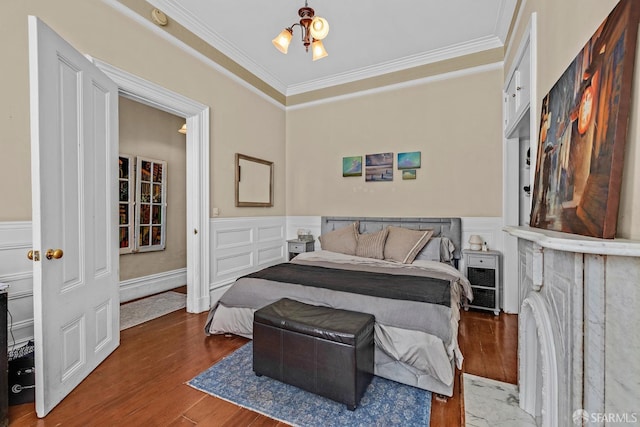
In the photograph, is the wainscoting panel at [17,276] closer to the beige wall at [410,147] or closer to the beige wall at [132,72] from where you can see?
the beige wall at [132,72]

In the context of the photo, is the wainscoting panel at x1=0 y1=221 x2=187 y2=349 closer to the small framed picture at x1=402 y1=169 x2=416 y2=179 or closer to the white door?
the white door

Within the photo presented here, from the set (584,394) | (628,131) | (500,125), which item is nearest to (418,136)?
(500,125)

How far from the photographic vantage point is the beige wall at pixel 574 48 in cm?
91

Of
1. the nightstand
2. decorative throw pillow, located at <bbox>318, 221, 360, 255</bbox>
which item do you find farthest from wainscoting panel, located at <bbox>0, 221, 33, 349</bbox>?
the nightstand

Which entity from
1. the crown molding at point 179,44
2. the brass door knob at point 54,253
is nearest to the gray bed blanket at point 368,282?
the brass door knob at point 54,253

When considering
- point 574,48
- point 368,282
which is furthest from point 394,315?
point 574,48

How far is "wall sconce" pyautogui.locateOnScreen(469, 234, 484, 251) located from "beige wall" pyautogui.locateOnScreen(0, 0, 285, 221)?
2.89 metres

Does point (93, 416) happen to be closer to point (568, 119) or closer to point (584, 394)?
point (584, 394)

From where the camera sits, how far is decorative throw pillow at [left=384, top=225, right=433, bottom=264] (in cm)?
331

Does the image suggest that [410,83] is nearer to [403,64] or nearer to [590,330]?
[403,64]

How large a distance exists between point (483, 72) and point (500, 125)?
72 centimetres

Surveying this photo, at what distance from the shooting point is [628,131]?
93 centimetres

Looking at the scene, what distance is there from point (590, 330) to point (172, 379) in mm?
2389

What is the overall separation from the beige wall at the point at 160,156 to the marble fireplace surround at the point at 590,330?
447 centimetres
